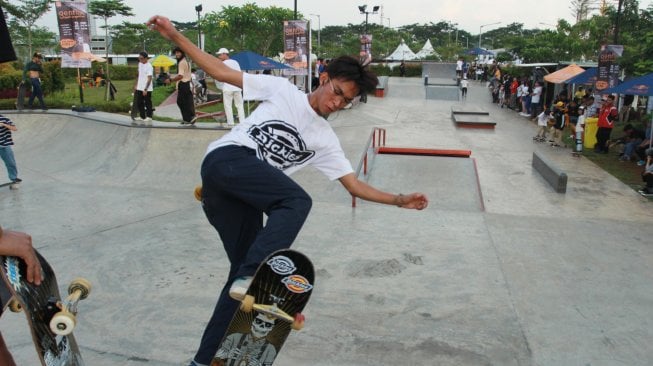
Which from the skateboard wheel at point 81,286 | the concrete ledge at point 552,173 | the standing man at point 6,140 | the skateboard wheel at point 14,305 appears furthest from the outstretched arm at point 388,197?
the concrete ledge at point 552,173

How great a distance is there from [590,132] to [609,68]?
6.30 ft

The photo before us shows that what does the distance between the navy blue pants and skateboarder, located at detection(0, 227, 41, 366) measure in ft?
2.58

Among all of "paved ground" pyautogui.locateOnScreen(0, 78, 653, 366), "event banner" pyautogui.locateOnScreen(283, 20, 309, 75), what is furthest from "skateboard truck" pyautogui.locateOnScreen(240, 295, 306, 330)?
"event banner" pyautogui.locateOnScreen(283, 20, 309, 75)

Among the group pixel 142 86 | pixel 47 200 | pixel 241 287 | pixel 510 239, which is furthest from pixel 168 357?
pixel 142 86

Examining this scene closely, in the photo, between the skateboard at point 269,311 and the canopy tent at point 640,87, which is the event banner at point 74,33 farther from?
the skateboard at point 269,311

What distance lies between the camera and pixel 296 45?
17.9 meters

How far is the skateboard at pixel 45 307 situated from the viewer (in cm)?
186

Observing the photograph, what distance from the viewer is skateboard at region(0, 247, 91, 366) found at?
186 cm

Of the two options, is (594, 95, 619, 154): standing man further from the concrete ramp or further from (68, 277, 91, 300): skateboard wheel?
(68, 277, 91, 300): skateboard wheel

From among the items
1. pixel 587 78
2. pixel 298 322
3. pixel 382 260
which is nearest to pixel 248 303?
pixel 298 322

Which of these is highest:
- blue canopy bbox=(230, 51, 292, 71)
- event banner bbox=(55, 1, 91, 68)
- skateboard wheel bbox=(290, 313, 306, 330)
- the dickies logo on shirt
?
event banner bbox=(55, 1, 91, 68)

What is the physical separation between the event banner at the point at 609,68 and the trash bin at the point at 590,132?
3.73 ft

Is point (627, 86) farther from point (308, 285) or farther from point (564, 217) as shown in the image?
point (308, 285)

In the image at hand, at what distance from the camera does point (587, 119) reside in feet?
48.6
